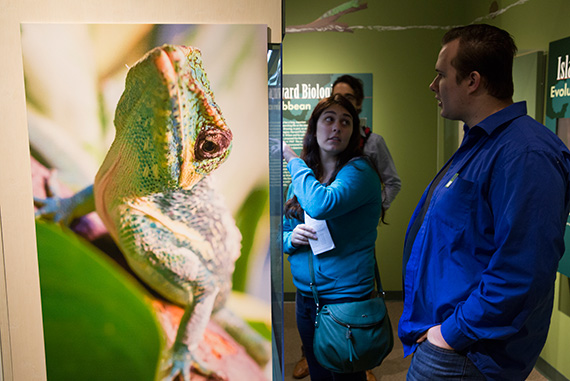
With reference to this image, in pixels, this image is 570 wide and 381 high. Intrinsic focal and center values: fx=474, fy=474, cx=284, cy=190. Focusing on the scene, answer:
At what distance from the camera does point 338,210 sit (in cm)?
177

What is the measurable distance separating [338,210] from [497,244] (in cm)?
70

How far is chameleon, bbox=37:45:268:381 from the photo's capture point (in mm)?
1125

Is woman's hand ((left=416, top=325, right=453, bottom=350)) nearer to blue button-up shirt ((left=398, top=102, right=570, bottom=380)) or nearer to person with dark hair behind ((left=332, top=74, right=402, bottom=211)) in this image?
blue button-up shirt ((left=398, top=102, right=570, bottom=380))

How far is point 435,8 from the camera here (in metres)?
3.75

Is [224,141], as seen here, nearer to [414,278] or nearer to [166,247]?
[166,247]

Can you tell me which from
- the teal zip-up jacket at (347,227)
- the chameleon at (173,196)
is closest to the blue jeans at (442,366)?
the chameleon at (173,196)

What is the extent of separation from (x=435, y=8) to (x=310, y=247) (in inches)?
107

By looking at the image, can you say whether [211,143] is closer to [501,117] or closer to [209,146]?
[209,146]

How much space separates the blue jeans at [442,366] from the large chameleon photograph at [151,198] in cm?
42

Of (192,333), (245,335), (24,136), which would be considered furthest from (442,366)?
(24,136)

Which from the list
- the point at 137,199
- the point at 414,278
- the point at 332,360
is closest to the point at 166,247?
the point at 137,199

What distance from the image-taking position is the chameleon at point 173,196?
112 centimetres

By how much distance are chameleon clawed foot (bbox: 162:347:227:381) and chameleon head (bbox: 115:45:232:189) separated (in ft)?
1.46

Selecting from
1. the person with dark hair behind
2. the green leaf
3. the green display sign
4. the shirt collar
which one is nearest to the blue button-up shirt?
the shirt collar
